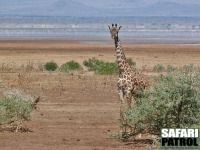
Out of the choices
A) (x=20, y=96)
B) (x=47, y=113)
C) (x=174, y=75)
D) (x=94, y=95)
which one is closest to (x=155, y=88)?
(x=174, y=75)

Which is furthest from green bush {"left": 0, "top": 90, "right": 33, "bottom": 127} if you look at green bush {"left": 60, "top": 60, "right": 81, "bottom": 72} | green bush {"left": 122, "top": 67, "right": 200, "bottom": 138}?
green bush {"left": 60, "top": 60, "right": 81, "bottom": 72}

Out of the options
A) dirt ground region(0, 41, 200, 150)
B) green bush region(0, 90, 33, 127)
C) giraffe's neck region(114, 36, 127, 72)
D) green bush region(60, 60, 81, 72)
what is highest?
giraffe's neck region(114, 36, 127, 72)

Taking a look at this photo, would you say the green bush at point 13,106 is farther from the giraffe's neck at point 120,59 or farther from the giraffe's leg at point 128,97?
the giraffe's neck at point 120,59

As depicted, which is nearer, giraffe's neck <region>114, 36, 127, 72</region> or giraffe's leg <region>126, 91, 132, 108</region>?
giraffe's leg <region>126, 91, 132, 108</region>

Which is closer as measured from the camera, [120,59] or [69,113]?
[120,59]

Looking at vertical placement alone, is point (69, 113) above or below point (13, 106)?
below

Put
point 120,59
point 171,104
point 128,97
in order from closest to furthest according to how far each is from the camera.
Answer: point 171,104, point 128,97, point 120,59

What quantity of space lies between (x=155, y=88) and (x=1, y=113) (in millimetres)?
3656

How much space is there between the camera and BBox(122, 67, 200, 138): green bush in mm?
14727

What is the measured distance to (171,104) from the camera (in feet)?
48.1

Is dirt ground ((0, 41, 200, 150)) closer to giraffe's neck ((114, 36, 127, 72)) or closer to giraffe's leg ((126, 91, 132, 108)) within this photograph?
giraffe's leg ((126, 91, 132, 108))

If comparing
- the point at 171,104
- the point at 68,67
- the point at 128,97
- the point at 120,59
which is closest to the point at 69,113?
the point at 120,59

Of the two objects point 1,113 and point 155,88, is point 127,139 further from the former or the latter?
point 1,113

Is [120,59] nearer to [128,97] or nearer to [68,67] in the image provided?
[128,97]
